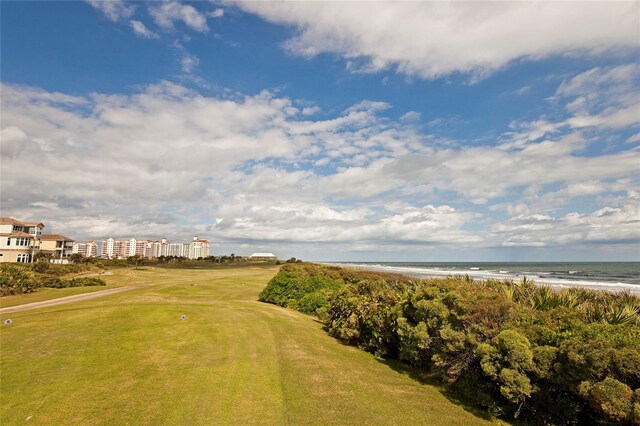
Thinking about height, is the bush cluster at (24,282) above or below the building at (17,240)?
below

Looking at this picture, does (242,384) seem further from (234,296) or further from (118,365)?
(234,296)

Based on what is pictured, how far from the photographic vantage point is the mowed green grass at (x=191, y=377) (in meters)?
10.5

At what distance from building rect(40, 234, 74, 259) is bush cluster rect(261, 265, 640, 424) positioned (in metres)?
99.6

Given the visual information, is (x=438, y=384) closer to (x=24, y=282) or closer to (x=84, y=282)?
(x=24, y=282)

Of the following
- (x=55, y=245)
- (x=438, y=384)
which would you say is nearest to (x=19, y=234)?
(x=55, y=245)

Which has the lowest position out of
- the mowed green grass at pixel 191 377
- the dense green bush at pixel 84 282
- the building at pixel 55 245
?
the mowed green grass at pixel 191 377

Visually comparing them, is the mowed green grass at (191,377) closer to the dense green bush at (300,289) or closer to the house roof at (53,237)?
the dense green bush at (300,289)

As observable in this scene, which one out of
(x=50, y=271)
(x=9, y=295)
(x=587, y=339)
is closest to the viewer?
(x=587, y=339)

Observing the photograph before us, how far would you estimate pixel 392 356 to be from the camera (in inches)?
706

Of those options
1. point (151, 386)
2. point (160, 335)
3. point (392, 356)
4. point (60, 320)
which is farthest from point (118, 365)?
point (392, 356)

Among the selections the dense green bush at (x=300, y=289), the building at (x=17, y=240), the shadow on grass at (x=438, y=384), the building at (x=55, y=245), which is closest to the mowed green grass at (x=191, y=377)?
the shadow on grass at (x=438, y=384)

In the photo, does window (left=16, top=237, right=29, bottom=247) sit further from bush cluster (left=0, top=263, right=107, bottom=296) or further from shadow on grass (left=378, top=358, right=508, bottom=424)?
shadow on grass (left=378, top=358, right=508, bottom=424)

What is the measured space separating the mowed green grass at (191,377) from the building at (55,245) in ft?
284

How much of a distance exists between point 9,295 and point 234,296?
2169cm
